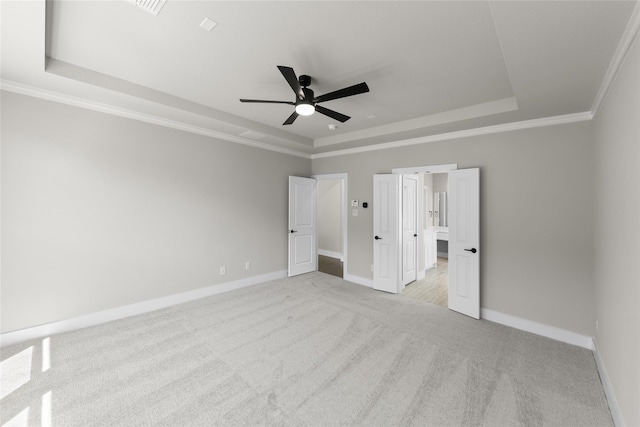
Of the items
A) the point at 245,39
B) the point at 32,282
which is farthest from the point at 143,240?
the point at 245,39

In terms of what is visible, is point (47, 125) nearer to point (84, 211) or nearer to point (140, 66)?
point (84, 211)

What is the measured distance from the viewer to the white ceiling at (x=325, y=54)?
162cm

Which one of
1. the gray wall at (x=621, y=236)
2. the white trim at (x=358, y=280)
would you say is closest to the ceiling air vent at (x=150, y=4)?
the gray wall at (x=621, y=236)

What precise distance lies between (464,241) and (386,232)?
4.13 ft

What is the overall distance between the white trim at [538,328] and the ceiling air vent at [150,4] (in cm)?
460

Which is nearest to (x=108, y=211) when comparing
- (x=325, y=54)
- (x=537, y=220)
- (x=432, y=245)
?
(x=325, y=54)

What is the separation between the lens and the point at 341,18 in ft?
5.67

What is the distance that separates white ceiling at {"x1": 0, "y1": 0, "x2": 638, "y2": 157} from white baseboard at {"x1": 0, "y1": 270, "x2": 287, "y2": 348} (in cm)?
253

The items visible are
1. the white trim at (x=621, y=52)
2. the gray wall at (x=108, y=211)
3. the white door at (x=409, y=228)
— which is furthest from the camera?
the white door at (x=409, y=228)

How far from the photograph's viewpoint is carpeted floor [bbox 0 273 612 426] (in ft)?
5.95

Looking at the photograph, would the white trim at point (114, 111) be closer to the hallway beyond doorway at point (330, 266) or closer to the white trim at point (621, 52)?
the hallway beyond doorway at point (330, 266)

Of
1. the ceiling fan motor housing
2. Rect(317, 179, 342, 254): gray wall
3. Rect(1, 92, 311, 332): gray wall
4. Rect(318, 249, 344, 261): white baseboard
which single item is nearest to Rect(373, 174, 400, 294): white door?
Rect(1, 92, 311, 332): gray wall

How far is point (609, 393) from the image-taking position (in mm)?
1947

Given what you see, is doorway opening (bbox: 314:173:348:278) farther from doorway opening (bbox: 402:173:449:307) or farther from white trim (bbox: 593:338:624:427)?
white trim (bbox: 593:338:624:427)
